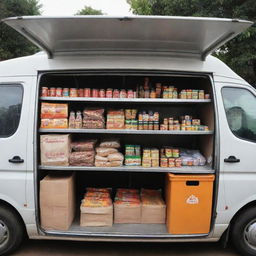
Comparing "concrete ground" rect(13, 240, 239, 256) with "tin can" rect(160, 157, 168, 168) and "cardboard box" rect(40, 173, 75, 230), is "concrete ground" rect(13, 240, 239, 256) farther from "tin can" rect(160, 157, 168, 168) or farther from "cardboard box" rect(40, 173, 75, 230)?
"tin can" rect(160, 157, 168, 168)

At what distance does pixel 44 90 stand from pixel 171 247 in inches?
106

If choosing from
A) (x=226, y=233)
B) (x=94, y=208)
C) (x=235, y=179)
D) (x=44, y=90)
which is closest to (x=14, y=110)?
(x=44, y=90)

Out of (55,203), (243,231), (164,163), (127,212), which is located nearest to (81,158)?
(55,203)

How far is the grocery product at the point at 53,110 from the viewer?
330 cm

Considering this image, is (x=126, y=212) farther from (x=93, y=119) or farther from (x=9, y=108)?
(x=9, y=108)

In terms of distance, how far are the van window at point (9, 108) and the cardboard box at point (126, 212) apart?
1.69 metres

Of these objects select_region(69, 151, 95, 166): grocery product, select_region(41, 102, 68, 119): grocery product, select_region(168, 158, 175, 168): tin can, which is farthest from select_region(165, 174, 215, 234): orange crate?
select_region(41, 102, 68, 119): grocery product

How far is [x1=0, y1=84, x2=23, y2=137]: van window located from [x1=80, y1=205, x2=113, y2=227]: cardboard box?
54.4 inches

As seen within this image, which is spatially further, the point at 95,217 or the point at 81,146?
the point at 81,146

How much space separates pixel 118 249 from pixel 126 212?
49cm

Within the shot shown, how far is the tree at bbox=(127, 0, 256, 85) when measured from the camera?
849cm

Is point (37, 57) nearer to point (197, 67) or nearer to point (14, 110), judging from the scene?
point (14, 110)

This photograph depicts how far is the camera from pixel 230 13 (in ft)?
29.8

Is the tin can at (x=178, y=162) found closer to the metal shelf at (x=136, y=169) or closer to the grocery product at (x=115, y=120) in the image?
the metal shelf at (x=136, y=169)
